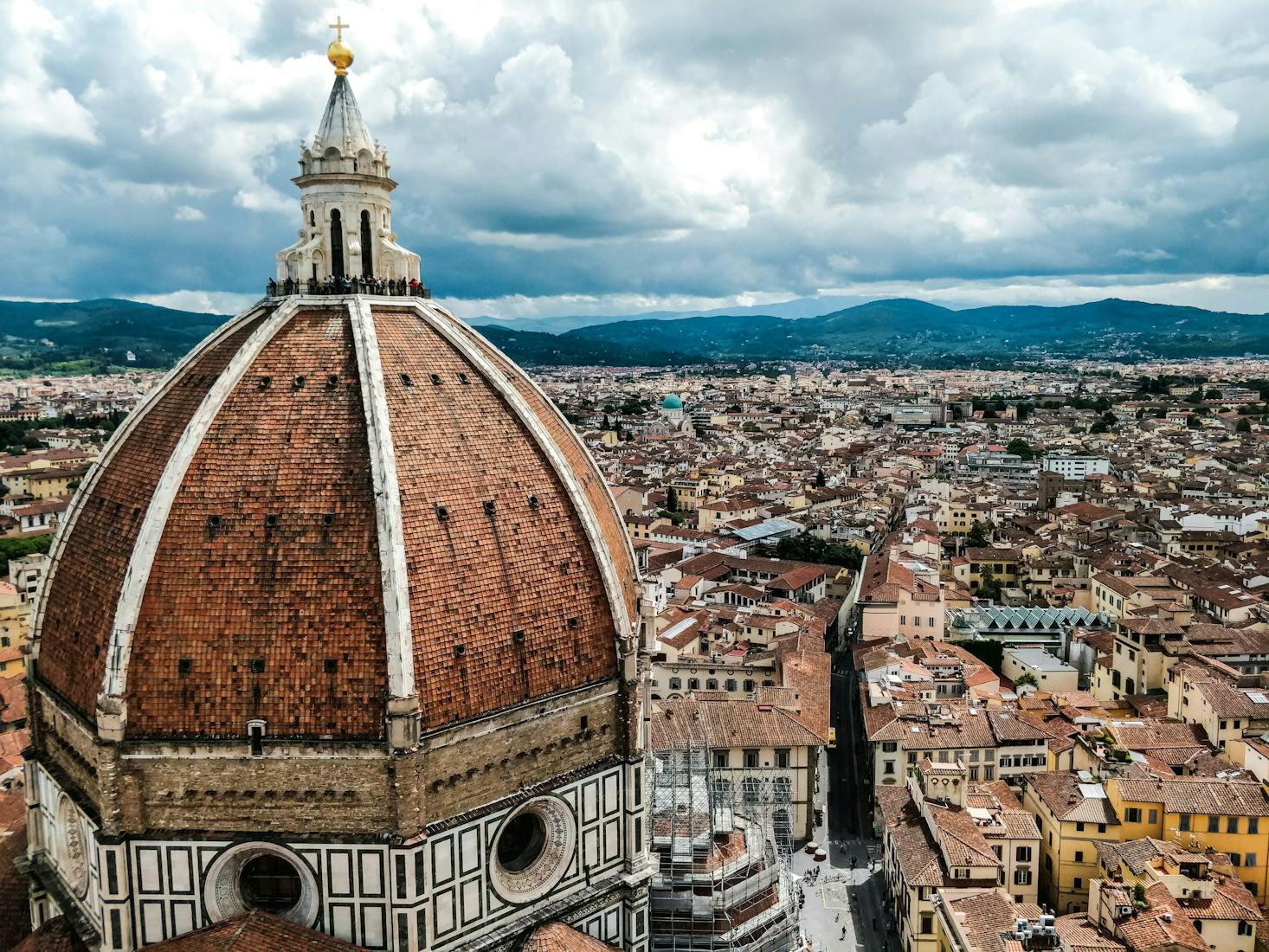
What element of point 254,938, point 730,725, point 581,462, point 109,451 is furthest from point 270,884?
point 730,725

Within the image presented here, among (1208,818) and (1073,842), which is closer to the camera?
(1208,818)

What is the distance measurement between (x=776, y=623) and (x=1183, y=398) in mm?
165343

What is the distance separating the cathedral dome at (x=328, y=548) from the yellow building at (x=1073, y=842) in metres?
22.9

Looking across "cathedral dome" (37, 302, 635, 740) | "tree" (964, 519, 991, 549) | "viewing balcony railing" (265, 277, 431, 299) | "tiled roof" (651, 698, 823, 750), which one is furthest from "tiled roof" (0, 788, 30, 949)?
"tree" (964, 519, 991, 549)

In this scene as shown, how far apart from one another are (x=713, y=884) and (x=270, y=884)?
1037 centimetres

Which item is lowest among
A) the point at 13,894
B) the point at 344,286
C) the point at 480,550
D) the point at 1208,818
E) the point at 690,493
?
the point at 1208,818

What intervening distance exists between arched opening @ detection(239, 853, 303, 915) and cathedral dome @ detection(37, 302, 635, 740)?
2.56 metres

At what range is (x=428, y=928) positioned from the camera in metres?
16.8

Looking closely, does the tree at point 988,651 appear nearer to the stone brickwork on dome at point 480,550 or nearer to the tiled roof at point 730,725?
the tiled roof at point 730,725

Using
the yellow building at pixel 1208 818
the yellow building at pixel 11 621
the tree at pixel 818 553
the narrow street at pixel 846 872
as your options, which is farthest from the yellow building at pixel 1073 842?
the yellow building at pixel 11 621

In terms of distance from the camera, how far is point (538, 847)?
62.3 ft

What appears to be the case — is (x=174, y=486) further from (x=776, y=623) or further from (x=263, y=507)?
Answer: (x=776, y=623)

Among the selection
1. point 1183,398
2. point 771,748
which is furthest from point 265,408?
point 1183,398

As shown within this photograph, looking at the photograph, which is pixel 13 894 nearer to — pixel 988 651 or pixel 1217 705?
pixel 1217 705
